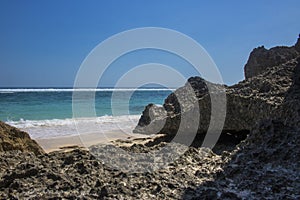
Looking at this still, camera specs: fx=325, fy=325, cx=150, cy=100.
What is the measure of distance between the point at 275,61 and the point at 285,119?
5089mm

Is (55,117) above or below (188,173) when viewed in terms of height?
below

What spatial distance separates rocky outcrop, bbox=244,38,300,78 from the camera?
7.57 metres

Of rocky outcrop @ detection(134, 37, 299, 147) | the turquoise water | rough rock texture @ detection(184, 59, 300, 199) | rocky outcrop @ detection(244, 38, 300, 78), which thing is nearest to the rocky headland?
rough rock texture @ detection(184, 59, 300, 199)

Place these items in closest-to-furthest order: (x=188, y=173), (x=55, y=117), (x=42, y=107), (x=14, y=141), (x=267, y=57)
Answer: (x=188, y=173), (x=14, y=141), (x=267, y=57), (x=55, y=117), (x=42, y=107)

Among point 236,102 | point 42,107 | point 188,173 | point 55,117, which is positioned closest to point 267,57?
point 236,102

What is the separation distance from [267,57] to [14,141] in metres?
6.53

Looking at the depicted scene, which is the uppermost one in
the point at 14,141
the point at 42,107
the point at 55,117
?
the point at 14,141

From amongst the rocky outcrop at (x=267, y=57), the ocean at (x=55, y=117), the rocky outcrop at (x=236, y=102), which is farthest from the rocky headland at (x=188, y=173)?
the ocean at (x=55, y=117)

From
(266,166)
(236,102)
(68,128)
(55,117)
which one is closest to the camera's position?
(266,166)

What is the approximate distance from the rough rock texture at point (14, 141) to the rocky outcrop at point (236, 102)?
8.72 feet

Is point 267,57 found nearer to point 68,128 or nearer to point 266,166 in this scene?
point 266,166

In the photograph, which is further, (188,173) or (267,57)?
(267,57)

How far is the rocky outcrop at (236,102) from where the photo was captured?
4.74m

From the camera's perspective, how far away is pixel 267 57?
331 inches
